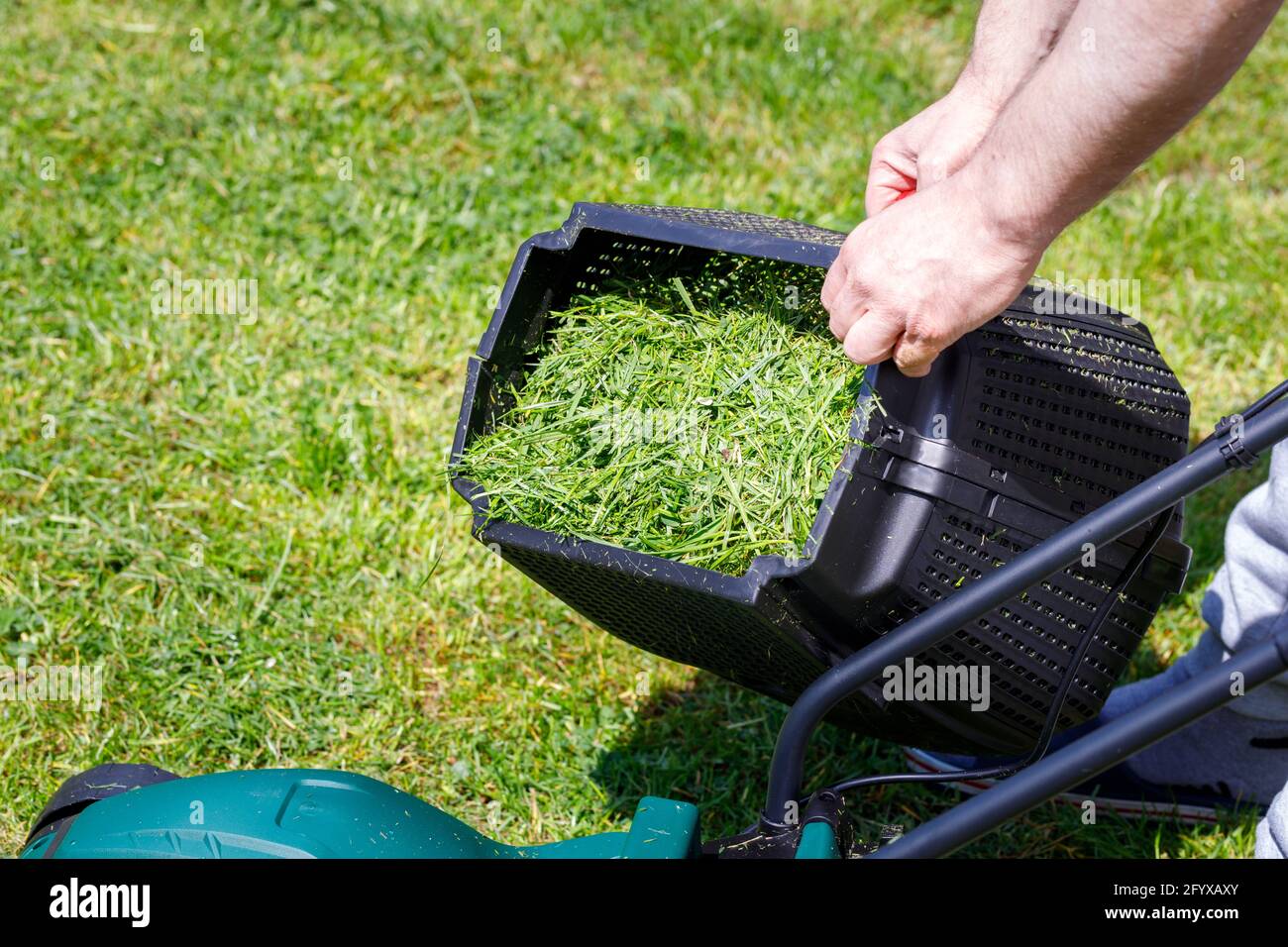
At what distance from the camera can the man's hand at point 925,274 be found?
1.33 meters

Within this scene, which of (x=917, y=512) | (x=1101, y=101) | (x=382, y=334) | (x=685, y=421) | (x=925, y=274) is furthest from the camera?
(x=382, y=334)

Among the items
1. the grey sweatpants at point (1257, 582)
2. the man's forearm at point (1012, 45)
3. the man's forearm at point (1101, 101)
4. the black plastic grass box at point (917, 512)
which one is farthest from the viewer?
the grey sweatpants at point (1257, 582)

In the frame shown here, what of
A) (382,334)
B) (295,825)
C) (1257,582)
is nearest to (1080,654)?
(1257,582)

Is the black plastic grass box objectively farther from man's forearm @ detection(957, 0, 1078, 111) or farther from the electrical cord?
man's forearm @ detection(957, 0, 1078, 111)

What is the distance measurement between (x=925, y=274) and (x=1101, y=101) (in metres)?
0.26

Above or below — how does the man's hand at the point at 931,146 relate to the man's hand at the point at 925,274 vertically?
above

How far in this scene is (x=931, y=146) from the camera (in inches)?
64.2

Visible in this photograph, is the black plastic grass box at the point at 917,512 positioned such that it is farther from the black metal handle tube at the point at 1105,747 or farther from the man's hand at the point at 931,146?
the black metal handle tube at the point at 1105,747

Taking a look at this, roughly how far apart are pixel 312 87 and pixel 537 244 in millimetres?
2223

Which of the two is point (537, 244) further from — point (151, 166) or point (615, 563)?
point (151, 166)

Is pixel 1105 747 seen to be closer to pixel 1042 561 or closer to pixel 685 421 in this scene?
pixel 1042 561

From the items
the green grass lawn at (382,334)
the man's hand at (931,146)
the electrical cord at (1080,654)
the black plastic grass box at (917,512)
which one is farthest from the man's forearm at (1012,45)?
the electrical cord at (1080,654)

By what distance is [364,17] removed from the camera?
3.72m

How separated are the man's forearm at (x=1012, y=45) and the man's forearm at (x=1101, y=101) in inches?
11.9
